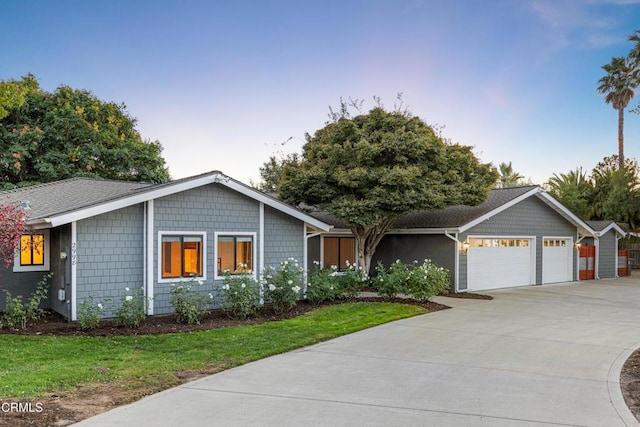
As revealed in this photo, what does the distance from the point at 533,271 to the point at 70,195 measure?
1659 cm

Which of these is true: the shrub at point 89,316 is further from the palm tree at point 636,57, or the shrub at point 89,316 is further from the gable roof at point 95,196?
the palm tree at point 636,57

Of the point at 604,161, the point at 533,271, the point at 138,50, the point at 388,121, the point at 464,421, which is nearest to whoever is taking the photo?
the point at 464,421

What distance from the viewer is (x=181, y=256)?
1206cm

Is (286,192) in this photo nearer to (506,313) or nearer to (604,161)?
(506,313)

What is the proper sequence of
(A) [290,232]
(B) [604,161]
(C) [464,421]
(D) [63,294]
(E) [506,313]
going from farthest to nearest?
(B) [604,161] → (A) [290,232] → (E) [506,313] → (D) [63,294] → (C) [464,421]

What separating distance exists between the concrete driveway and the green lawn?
1.56 feet

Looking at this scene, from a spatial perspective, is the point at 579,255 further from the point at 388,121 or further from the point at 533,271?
the point at 388,121

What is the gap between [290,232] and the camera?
1405 cm

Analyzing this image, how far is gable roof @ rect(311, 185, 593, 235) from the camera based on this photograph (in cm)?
1717

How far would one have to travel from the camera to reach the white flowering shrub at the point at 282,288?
40.0ft

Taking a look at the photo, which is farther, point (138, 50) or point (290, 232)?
point (138, 50)

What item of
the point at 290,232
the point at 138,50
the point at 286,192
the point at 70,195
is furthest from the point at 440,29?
the point at 70,195

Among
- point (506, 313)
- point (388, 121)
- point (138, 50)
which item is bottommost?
point (506, 313)

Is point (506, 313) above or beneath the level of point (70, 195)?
beneath
